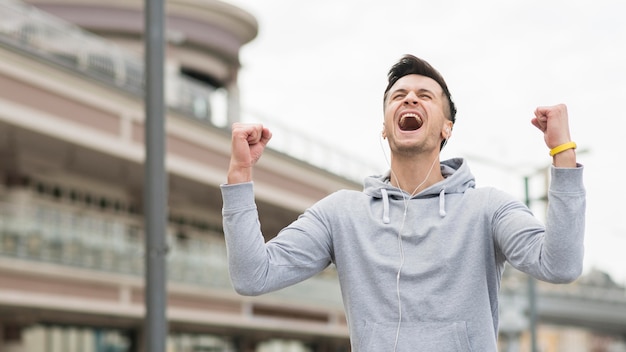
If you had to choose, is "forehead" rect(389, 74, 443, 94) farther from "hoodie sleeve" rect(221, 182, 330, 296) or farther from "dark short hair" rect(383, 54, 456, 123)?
"hoodie sleeve" rect(221, 182, 330, 296)

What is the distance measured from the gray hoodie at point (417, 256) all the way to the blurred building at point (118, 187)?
19.1 m

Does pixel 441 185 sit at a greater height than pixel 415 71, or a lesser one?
lesser

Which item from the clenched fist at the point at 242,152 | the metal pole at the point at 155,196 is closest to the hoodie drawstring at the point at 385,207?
the clenched fist at the point at 242,152

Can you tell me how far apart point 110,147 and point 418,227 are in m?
22.7

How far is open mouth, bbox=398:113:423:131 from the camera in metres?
3.46

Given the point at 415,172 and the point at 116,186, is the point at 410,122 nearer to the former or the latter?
the point at 415,172

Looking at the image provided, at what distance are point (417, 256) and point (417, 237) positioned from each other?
2.3 inches

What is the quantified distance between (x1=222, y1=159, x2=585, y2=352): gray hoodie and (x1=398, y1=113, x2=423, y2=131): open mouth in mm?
195

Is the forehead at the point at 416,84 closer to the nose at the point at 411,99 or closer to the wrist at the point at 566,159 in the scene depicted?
the nose at the point at 411,99

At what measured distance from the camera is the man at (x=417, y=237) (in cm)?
321

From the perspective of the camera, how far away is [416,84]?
354 centimetres

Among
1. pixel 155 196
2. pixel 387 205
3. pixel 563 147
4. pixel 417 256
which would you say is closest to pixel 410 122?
pixel 387 205

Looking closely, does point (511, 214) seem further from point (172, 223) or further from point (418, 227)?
point (172, 223)

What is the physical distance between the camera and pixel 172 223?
3331 centimetres
